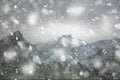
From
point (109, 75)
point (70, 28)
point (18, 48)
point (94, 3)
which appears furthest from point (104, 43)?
point (94, 3)

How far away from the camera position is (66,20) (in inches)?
483

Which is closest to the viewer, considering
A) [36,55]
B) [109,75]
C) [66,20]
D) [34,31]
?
[109,75]

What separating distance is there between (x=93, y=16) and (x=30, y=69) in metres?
5.85

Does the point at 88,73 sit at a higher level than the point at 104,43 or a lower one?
lower

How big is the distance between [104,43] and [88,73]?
4.32ft

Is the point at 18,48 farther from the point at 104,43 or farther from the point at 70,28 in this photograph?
the point at 70,28

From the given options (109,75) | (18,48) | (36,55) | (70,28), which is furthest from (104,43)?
(70,28)

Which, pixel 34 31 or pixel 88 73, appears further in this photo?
pixel 34 31

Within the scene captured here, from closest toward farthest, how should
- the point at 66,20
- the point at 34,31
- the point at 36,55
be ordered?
1. the point at 36,55
2. the point at 34,31
3. the point at 66,20

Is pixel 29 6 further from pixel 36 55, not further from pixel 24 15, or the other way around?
pixel 36 55

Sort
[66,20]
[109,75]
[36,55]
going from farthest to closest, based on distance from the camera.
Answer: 1. [66,20]
2. [36,55]
3. [109,75]

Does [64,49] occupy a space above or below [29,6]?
below

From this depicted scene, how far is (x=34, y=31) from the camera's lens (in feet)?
37.7

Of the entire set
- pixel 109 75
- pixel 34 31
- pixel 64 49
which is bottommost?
pixel 109 75
